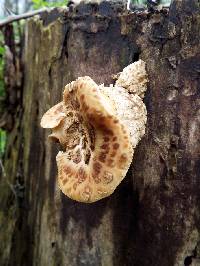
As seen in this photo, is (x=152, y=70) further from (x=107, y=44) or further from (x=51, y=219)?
(x=51, y=219)

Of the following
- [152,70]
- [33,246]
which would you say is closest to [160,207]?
[152,70]

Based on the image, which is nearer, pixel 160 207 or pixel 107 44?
pixel 160 207

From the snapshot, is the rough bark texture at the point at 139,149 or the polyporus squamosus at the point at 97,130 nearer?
the polyporus squamosus at the point at 97,130

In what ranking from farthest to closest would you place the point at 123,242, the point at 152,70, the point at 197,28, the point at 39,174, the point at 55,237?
the point at 39,174, the point at 55,237, the point at 123,242, the point at 152,70, the point at 197,28

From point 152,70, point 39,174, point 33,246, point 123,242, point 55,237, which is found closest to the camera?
point 152,70

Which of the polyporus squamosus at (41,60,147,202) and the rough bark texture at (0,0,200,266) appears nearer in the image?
the polyporus squamosus at (41,60,147,202)
